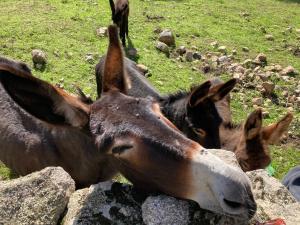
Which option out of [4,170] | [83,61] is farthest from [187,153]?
[83,61]

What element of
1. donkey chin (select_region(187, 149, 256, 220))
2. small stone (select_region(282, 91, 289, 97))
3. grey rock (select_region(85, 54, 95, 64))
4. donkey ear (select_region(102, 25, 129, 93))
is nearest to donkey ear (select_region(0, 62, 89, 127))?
donkey ear (select_region(102, 25, 129, 93))

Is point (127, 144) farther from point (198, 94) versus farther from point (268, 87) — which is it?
point (268, 87)

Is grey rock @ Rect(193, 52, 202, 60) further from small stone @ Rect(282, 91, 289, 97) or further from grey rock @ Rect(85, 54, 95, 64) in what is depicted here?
grey rock @ Rect(85, 54, 95, 64)

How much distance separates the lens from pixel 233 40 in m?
11.6

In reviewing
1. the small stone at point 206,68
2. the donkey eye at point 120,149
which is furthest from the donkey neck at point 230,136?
the small stone at point 206,68

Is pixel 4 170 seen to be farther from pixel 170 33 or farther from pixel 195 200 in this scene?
pixel 170 33

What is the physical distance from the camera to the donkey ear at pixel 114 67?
3.33 m

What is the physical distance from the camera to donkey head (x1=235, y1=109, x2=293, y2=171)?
12.5 feet

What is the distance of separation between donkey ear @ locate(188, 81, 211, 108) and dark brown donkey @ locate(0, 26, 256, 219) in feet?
2.66

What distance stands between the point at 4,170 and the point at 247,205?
402cm

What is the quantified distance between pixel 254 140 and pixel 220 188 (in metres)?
1.62

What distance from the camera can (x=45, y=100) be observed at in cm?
311

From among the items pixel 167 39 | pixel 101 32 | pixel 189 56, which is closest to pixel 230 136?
pixel 189 56

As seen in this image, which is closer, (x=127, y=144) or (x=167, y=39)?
(x=127, y=144)
